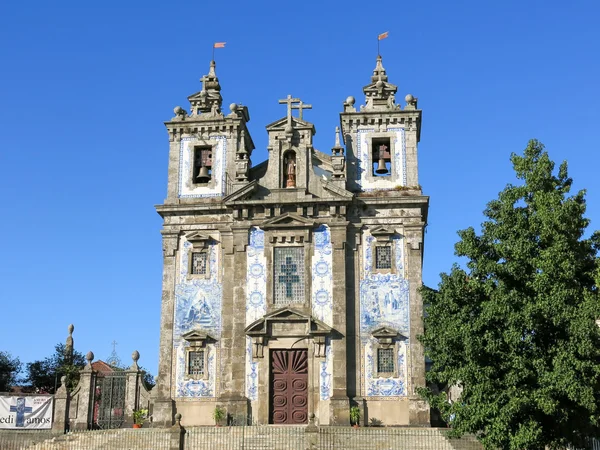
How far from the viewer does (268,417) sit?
28.7 meters

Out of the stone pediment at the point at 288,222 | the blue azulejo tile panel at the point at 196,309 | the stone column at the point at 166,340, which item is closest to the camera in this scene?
the stone column at the point at 166,340

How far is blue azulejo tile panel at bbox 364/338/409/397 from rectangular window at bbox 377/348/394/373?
0.17 metres

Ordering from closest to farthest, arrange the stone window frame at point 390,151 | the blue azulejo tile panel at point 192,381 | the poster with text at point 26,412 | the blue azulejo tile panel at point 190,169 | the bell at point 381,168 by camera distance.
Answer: the poster with text at point 26,412
the blue azulejo tile panel at point 192,381
the stone window frame at point 390,151
the bell at point 381,168
the blue azulejo tile panel at point 190,169

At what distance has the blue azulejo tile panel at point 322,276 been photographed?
97.1ft

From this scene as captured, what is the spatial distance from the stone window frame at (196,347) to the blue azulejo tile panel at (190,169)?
18.4ft

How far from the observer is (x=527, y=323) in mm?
22312

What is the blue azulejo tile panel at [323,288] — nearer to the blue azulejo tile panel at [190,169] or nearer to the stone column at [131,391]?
the blue azulejo tile panel at [190,169]

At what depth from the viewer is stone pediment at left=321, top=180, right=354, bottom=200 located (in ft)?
99.6

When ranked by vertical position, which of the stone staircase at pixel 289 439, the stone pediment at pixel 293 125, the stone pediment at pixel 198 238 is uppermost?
the stone pediment at pixel 293 125

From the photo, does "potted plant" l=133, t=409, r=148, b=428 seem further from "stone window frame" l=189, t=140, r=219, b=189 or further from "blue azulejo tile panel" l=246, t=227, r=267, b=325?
"stone window frame" l=189, t=140, r=219, b=189

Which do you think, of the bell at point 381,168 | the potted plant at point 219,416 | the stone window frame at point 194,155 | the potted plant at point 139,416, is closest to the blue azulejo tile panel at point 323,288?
the bell at point 381,168

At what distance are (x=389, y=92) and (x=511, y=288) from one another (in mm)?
11828

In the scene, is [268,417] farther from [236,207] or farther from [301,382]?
[236,207]

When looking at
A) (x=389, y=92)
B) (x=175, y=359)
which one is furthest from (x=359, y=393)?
(x=389, y=92)
